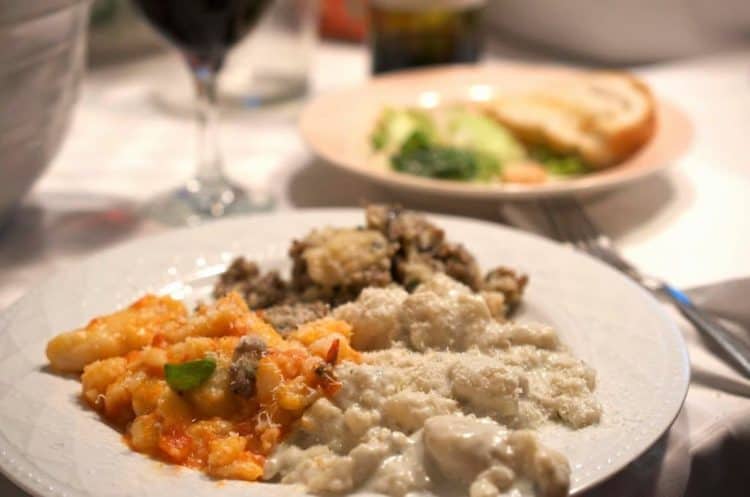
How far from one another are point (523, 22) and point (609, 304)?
247cm

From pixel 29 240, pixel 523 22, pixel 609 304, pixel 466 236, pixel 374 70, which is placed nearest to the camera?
pixel 609 304

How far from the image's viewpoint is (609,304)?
1.38 meters

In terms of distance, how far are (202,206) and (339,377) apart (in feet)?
3.23

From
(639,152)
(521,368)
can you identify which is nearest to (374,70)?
(639,152)

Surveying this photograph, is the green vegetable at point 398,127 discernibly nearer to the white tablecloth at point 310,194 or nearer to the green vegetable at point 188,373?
the white tablecloth at point 310,194

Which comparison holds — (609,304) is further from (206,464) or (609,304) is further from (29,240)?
(29,240)

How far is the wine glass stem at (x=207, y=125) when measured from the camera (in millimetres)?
2025

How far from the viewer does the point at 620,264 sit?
5.49 feet

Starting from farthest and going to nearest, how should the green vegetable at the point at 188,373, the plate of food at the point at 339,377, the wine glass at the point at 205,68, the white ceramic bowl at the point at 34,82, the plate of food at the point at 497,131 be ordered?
1. the plate of food at the point at 497,131
2. the wine glass at the point at 205,68
3. the white ceramic bowl at the point at 34,82
4. the green vegetable at the point at 188,373
5. the plate of food at the point at 339,377

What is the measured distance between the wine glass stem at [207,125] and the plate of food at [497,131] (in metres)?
0.21

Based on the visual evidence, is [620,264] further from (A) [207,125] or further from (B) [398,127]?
(A) [207,125]

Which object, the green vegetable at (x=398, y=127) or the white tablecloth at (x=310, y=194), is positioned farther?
the green vegetable at (x=398, y=127)

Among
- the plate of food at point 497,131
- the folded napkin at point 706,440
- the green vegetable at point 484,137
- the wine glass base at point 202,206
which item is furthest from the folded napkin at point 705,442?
the wine glass base at point 202,206

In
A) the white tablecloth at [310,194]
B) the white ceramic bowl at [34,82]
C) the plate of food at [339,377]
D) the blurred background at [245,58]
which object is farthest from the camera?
the blurred background at [245,58]
